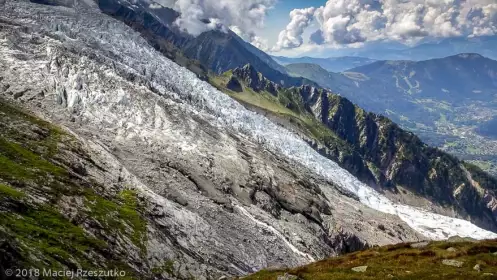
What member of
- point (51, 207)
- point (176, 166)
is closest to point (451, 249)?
point (51, 207)

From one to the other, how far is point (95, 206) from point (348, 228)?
79.8 meters

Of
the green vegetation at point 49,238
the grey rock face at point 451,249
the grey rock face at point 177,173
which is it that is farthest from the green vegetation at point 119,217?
the grey rock face at point 451,249

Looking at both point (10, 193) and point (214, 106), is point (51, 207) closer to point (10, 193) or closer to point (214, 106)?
point (10, 193)

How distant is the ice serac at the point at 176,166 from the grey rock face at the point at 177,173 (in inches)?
10.9

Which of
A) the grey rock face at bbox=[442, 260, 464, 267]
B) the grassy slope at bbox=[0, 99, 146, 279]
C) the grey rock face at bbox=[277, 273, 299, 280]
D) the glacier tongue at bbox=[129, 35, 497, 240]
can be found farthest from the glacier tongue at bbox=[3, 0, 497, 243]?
the grey rock face at bbox=[442, 260, 464, 267]

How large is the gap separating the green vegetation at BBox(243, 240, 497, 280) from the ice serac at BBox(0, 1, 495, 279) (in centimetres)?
1987

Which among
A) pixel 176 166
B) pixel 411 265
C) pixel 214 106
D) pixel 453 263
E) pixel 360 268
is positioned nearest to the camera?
pixel 453 263

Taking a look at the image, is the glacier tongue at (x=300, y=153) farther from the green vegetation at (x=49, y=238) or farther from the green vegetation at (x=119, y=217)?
the green vegetation at (x=49, y=238)

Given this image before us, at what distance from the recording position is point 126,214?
Answer: 5678cm

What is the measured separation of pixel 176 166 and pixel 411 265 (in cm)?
5885

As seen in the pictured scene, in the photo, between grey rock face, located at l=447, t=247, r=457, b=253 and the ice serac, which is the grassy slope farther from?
grey rock face, located at l=447, t=247, r=457, b=253

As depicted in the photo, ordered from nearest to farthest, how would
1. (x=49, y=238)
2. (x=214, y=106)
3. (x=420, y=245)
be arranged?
(x=49, y=238) → (x=420, y=245) → (x=214, y=106)

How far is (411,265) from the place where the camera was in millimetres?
37031

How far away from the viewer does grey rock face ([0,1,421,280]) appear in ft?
211
